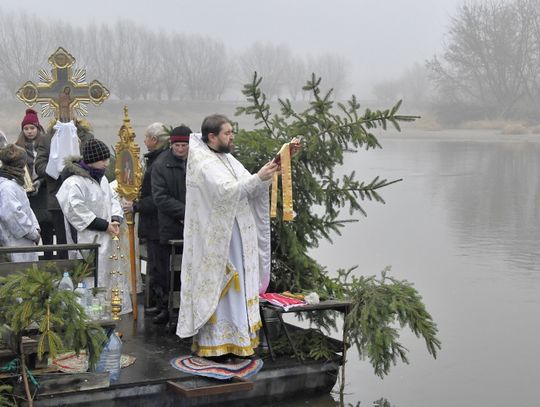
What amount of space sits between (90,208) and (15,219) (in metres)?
0.68

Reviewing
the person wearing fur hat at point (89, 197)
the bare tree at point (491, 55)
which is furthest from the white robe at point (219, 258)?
the bare tree at point (491, 55)

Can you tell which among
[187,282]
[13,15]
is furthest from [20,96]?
[13,15]

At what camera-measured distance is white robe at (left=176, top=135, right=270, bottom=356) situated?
775 centimetres

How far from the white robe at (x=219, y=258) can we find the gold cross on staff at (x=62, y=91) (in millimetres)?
3612

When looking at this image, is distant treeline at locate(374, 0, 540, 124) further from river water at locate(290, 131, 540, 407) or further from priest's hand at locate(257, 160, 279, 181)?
priest's hand at locate(257, 160, 279, 181)

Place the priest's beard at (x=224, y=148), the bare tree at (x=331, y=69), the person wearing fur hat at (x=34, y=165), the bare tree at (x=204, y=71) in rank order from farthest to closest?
the bare tree at (x=331, y=69) → the bare tree at (x=204, y=71) → the person wearing fur hat at (x=34, y=165) → the priest's beard at (x=224, y=148)

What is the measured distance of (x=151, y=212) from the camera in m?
9.49

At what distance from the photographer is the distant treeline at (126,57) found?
96000mm

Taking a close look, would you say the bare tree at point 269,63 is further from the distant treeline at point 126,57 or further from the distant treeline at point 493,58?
the distant treeline at point 493,58

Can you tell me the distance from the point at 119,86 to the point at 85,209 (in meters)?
90.9

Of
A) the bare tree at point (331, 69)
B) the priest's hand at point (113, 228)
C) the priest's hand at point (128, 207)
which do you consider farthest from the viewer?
the bare tree at point (331, 69)

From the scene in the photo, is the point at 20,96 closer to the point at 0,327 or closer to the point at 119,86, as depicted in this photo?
the point at 0,327

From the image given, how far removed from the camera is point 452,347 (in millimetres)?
10633

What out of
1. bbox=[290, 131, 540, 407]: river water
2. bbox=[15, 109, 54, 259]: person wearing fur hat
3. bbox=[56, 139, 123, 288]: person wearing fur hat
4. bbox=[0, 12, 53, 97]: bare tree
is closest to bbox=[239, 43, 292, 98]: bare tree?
bbox=[0, 12, 53, 97]: bare tree
